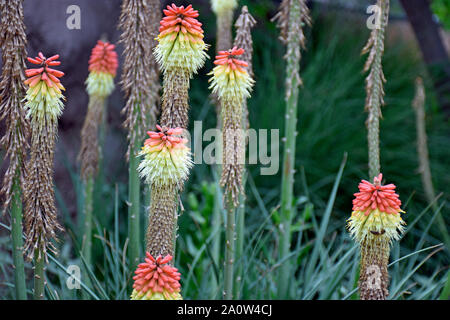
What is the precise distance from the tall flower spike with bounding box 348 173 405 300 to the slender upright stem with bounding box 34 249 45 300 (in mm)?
923

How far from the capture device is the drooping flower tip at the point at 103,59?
2.10 meters

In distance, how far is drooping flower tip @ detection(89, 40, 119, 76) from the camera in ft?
6.88

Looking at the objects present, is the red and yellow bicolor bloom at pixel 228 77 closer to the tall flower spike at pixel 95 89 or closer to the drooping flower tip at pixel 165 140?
the drooping flower tip at pixel 165 140

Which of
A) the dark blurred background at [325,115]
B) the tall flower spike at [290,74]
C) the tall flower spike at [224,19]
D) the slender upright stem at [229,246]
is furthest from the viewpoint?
the dark blurred background at [325,115]

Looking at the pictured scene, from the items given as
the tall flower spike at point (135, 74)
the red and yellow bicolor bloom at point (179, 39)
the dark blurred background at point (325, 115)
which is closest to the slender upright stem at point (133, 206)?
the tall flower spike at point (135, 74)

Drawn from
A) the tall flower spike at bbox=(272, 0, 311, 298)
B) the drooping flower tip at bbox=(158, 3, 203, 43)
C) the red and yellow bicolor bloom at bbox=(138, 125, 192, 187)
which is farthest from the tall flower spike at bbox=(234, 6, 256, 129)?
the red and yellow bicolor bloom at bbox=(138, 125, 192, 187)

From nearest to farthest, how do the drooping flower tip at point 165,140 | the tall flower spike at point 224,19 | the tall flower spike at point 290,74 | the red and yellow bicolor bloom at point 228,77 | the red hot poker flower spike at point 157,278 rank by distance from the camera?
1. the red hot poker flower spike at point 157,278
2. the drooping flower tip at point 165,140
3. the red and yellow bicolor bloom at point 228,77
4. the tall flower spike at point 290,74
5. the tall flower spike at point 224,19

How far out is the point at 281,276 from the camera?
2129mm

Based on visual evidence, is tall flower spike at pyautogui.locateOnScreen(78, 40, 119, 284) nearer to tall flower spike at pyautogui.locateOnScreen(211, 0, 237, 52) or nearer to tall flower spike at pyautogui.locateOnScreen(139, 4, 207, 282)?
tall flower spike at pyautogui.locateOnScreen(211, 0, 237, 52)

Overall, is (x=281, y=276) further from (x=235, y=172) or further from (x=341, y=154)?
(x=341, y=154)

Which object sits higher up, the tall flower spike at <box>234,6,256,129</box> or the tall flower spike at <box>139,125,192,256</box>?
the tall flower spike at <box>234,6,256,129</box>

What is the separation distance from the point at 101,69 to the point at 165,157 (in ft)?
3.13

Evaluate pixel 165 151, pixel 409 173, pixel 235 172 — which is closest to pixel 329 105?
pixel 409 173

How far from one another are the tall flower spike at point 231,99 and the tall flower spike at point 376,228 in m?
0.37
